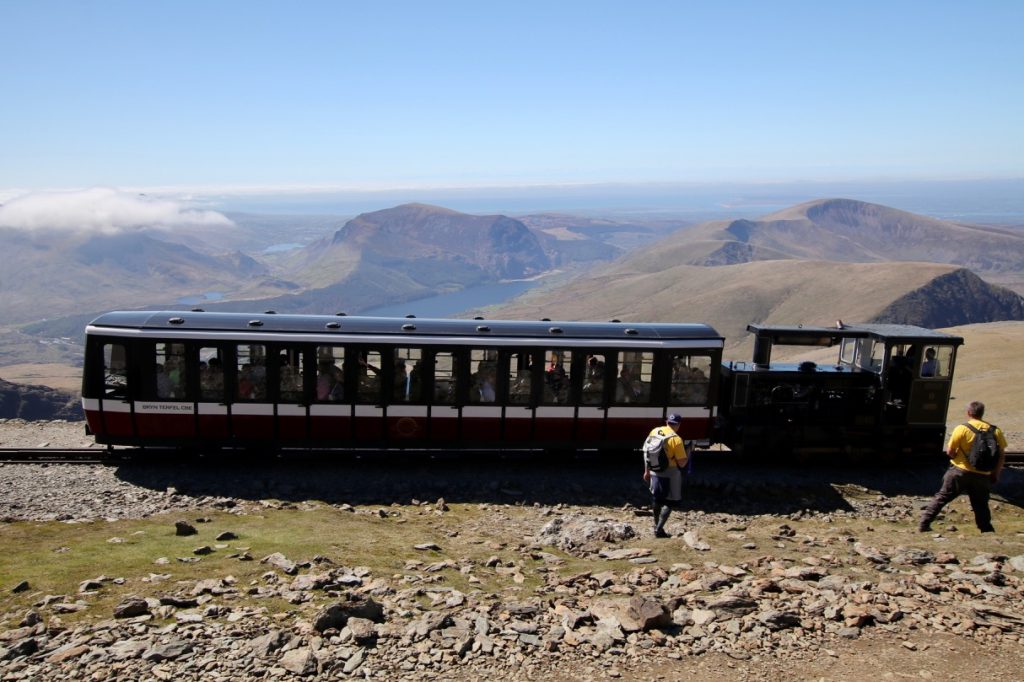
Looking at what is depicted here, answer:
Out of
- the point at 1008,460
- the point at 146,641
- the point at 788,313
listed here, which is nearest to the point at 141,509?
the point at 146,641

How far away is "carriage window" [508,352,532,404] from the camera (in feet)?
62.4

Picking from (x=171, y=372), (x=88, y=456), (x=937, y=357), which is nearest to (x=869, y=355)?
(x=937, y=357)

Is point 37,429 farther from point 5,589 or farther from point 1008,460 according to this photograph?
point 1008,460

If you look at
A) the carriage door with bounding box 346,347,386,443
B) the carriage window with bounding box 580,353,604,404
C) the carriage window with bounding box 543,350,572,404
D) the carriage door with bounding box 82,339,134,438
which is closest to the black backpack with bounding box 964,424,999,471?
the carriage window with bounding box 580,353,604,404

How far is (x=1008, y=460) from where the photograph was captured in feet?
69.1

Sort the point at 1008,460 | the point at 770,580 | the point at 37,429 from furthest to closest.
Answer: the point at 37,429 < the point at 1008,460 < the point at 770,580

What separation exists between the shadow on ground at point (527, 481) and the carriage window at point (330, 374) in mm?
1886

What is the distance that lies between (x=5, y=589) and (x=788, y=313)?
184 meters

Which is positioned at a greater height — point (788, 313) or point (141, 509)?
point (141, 509)

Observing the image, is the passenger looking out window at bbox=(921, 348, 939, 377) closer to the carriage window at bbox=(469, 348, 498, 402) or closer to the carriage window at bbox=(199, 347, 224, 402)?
the carriage window at bbox=(469, 348, 498, 402)

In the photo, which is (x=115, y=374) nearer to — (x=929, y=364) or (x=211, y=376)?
(x=211, y=376)

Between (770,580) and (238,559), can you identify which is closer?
(770,580)

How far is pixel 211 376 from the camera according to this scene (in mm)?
18500

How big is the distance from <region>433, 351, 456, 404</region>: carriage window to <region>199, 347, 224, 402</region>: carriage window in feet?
16.8
